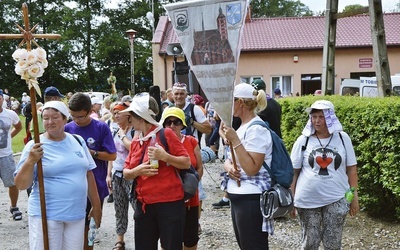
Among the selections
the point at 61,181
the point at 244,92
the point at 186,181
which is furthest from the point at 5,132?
the point at 244,92

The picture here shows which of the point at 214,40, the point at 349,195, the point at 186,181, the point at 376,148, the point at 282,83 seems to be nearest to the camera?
the point at 214,40

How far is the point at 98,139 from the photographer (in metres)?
4.93

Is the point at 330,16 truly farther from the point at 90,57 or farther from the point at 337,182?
the point at 90,57

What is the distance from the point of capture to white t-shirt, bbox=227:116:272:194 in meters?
3.66

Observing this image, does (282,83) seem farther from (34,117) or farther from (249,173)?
(34,117)

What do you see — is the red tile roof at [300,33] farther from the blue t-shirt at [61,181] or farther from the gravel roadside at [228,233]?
the blue t-shirt at [61,181]

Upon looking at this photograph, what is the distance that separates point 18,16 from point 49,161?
48.7m

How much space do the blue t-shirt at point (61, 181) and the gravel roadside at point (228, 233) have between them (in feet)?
7.74

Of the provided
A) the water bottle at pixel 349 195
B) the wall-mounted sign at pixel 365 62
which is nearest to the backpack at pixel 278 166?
the water bottle at pixel 349 195

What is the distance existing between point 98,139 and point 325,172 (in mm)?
2251

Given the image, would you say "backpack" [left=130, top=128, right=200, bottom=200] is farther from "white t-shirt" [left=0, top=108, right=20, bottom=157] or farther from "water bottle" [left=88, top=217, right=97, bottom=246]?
"white t-shirt" [left=0, top=108, right=20, bottom=157]

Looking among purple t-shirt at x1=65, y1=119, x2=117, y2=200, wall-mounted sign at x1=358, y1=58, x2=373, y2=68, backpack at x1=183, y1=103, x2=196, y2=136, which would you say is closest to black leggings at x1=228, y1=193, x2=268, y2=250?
purple t-shirt at x1=65, y1=119, x2=117, y2=200

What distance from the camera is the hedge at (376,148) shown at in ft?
19.7

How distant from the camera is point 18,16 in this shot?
158 ft
